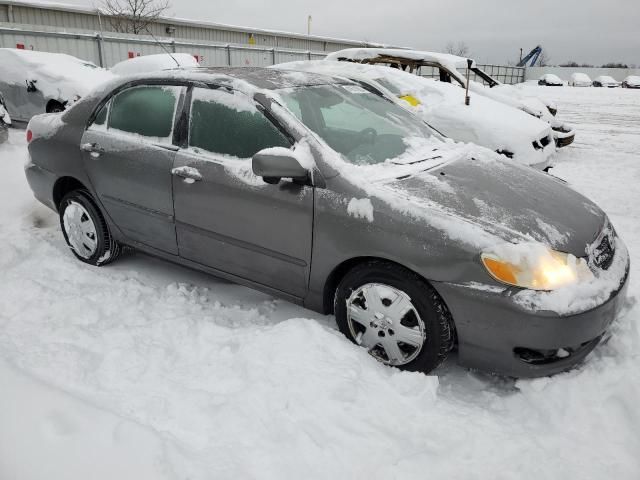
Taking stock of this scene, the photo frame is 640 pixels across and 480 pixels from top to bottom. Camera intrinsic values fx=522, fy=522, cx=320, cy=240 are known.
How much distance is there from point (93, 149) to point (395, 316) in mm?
2552

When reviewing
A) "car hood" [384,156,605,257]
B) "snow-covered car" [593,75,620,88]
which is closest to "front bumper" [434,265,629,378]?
"car hood" [384,156,605,257]

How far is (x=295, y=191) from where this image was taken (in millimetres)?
2879

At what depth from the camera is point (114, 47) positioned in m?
16.9

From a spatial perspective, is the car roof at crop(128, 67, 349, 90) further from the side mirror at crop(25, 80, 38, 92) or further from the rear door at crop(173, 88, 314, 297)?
the side mirror at crop(25, 80, 38, 92)

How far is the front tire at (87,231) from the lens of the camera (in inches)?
157

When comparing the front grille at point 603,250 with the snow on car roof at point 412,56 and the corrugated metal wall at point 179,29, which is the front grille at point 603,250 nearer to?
the snow on car roof at point 412,56

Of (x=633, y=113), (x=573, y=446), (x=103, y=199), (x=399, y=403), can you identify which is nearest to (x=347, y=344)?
(x=399, y=403)

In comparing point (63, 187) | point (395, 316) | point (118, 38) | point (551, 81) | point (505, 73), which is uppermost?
point (118, 38)

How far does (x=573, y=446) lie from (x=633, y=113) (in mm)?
16982

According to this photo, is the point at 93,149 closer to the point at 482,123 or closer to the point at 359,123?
the point at 359,123

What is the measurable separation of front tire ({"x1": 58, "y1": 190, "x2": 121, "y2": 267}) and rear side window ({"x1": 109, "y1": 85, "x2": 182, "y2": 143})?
2.22 ft

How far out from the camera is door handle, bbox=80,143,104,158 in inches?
148

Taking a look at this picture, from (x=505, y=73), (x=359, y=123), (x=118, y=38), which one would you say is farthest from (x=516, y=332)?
(x=505, y=73)

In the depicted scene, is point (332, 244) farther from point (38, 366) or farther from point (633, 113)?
point (633, 113)
